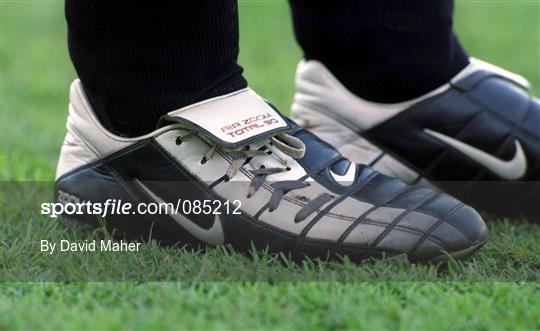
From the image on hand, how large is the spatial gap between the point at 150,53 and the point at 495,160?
2.80 feet

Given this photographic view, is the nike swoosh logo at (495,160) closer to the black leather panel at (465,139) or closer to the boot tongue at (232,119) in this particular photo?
the black leather panel at (465,139)

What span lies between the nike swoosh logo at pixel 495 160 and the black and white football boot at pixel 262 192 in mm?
419

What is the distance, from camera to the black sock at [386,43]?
2.02 metres

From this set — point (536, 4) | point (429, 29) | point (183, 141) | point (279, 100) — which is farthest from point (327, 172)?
point (536, 4)

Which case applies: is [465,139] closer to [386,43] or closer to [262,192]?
[386,43]

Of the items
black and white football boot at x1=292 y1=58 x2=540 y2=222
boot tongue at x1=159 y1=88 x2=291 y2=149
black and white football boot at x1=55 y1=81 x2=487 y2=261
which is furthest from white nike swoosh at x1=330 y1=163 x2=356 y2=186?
black and white football boot at x1=292 y1=58 x2=540 y2=222

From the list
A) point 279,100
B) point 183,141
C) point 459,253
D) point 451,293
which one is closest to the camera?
point 451,293

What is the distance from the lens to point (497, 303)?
4.33 ft

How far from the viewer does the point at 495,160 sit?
6.68 feet

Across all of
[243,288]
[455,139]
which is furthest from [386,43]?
[243,288]

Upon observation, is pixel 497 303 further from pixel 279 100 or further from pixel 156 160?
pixel 279 100

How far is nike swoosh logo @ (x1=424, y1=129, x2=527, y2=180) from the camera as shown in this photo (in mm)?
2035

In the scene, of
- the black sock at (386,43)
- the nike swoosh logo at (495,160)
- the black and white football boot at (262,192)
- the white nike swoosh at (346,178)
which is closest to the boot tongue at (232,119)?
the black and white football boot at (262,192)

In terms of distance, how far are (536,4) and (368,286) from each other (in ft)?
17.9
